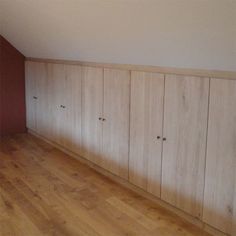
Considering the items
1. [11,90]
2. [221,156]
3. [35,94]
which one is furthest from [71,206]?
[11,90]

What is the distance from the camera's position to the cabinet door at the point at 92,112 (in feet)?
11.6

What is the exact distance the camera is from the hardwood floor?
247 cm

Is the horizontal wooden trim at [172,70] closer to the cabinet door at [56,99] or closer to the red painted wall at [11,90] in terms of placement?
the cabinet door at [56,99]

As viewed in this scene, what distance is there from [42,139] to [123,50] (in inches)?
101

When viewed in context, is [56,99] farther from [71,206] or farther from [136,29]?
[136,29]

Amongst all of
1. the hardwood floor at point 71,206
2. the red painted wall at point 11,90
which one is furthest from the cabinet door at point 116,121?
the red painted wall at point 11,90

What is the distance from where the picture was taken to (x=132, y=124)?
309 cm

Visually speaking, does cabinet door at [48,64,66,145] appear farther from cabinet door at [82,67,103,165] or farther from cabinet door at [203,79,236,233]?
cabinet door at [203,79,236,233]

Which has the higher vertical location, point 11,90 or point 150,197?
point 11,90

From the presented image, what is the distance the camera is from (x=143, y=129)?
2.97 metres

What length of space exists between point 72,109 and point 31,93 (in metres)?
1.37

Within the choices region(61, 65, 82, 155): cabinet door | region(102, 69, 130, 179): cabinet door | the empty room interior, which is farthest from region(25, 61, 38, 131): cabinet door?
region(102, 69, 130, 179): cabinet door

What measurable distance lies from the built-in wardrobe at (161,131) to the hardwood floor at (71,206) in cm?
18

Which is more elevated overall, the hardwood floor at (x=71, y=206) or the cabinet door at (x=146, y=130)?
the cabinet door at (x=146, y=130)
